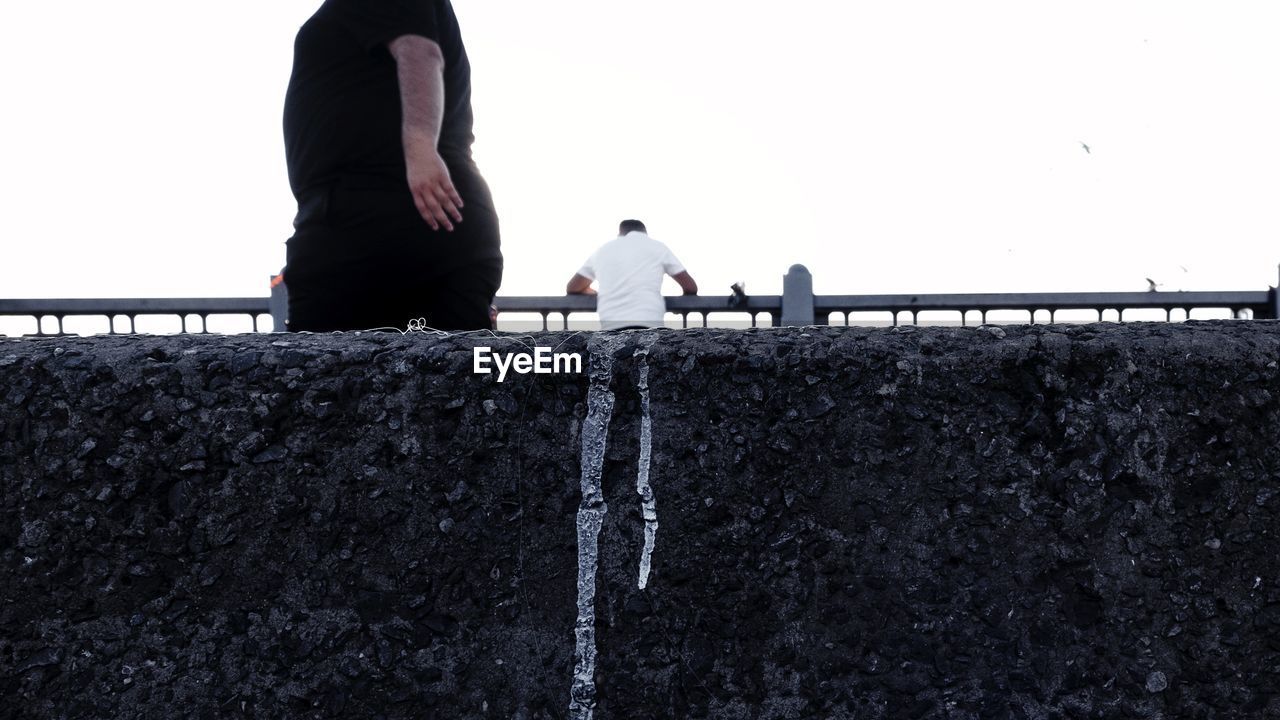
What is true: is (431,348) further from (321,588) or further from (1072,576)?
(1072,576)

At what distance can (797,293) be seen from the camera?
27.3 feet

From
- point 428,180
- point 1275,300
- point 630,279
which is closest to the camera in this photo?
point 428,180

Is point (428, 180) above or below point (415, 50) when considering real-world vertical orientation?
below

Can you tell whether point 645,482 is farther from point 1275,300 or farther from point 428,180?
point 1275,300

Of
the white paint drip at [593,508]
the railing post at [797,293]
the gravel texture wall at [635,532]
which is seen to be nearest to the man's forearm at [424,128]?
the gravel texture wall at [635,532]

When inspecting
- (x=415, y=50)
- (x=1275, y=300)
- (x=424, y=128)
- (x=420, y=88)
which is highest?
(x=415, y=50)

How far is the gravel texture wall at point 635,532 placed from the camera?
1.39 meters

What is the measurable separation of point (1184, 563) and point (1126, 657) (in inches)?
6.8

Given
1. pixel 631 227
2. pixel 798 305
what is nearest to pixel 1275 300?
pixel 798 305

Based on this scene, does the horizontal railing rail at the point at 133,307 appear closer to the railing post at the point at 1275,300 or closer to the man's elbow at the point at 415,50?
the man's elbow at the point at 415,50

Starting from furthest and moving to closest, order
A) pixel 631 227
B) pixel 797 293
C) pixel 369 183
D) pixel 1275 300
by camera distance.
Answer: pixel 797 293 < pixel 1275 300 < pixel 631 227 < pixel 369 183
